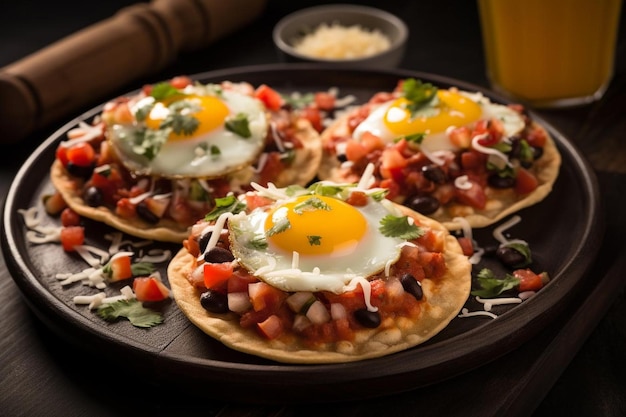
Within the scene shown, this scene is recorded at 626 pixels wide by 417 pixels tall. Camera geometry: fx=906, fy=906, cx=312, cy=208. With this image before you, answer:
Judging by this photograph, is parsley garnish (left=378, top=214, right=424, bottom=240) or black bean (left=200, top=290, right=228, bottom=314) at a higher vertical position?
black bean (left=200, top=290, right=228, bottom=314)

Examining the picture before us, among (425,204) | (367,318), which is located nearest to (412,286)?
(367,318)

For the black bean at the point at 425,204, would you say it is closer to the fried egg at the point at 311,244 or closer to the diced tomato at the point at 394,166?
the diced tomato at the point at 394,166

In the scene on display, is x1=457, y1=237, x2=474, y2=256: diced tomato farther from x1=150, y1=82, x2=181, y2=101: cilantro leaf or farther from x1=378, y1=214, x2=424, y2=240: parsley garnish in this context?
x1=150, y1=82, x2=181, y2=101: cilantro leaf

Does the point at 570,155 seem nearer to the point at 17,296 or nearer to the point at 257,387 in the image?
the point at 257,387

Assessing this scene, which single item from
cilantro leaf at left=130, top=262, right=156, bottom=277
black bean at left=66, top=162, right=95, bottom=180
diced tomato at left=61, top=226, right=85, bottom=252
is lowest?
cilantro leaf at left=130, top=262, right=156, bottom=277

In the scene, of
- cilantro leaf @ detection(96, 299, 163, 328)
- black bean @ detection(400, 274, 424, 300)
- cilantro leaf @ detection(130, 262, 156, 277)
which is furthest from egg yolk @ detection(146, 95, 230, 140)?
black bean @ detection(400, 274, 424, 300)

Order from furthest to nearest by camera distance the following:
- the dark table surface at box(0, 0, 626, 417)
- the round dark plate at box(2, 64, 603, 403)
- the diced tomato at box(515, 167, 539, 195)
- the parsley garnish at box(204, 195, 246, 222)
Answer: the diced tomato at box(515, 167, 539, 195) < the parsley garnish at box(204, 195, 246, 222) < the dark table surface at box(0, 0, 626, 417) < the round dark plate at box(2, 64, 603, 403)

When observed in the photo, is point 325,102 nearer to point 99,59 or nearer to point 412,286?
point 99,59

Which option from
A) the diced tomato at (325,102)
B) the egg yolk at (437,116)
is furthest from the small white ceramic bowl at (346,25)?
the egg yolk at (437,116)
